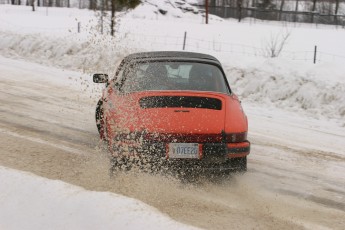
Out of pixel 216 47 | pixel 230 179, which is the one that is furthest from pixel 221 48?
pixel 230 179

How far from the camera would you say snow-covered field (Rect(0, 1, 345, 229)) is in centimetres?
432

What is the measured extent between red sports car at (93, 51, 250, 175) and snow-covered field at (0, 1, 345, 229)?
46 centimetres

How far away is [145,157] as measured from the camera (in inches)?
193

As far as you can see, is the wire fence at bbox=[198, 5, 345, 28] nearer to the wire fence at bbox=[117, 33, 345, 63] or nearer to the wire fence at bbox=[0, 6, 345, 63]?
the wire fence at bbox=[0, 6, 345, 63]

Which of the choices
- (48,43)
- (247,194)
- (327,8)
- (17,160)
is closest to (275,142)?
(247,194)

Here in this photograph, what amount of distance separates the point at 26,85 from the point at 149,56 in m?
6.29

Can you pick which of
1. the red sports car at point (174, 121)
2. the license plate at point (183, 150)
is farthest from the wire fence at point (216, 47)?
the license plate at point (183, 150)

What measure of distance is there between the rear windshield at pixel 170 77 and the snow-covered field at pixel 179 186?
1.24 meters

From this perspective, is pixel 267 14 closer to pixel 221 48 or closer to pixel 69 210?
pixel 221 48

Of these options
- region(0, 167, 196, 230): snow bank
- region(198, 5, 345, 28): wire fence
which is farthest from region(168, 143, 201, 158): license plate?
region(198, 5, 345, 28): wire fence

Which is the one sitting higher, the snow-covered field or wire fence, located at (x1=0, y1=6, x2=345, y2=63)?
wire fence, located at (x1=0, y1=6, x2=345, y2=63)

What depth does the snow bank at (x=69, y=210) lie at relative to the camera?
3.99 metres

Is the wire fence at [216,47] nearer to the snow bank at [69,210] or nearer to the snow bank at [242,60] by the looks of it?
the snow bank at [242,60]

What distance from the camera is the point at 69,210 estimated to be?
13.9 ft
